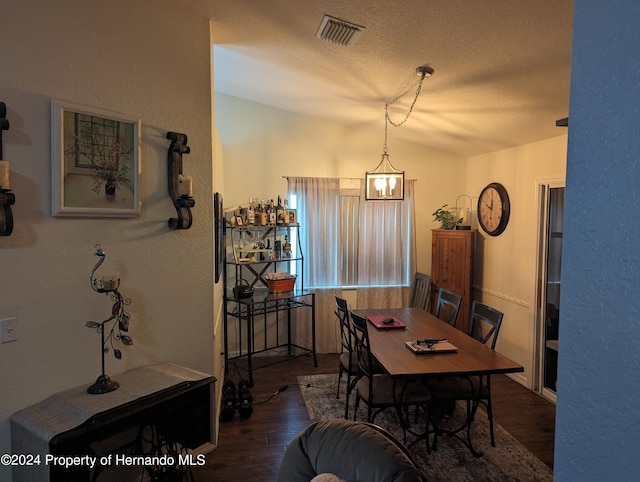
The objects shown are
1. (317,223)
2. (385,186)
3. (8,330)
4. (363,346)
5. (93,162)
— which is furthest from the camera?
(317,223)

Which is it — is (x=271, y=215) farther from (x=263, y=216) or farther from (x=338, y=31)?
(x=338, y=31)

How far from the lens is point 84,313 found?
2.18 m

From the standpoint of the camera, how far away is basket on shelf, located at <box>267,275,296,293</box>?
14.5 feet

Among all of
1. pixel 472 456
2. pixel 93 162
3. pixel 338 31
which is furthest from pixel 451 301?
pixel 93 162

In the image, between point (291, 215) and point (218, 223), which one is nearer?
point (218, 223)

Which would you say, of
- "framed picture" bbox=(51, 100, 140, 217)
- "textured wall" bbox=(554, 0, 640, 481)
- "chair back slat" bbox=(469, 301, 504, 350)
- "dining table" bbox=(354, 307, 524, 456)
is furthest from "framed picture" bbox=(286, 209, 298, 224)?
"textured wall" bbox=(554, 0, 640, 481)

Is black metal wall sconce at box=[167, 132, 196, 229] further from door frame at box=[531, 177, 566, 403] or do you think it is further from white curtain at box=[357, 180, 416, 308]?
door frame at box=[531, 177, 566, 403]

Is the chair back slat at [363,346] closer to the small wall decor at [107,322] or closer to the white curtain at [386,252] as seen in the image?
the small wall decor at [107,322]

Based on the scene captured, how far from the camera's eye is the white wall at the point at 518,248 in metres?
3.80

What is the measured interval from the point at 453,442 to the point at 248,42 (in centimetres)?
344

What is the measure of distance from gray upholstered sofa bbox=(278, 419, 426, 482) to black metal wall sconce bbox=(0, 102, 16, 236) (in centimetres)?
167

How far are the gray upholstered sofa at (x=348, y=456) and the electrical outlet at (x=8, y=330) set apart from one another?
1536 millimetres

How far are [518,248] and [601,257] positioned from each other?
3.83 meters

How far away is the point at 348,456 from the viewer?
1.26 m
